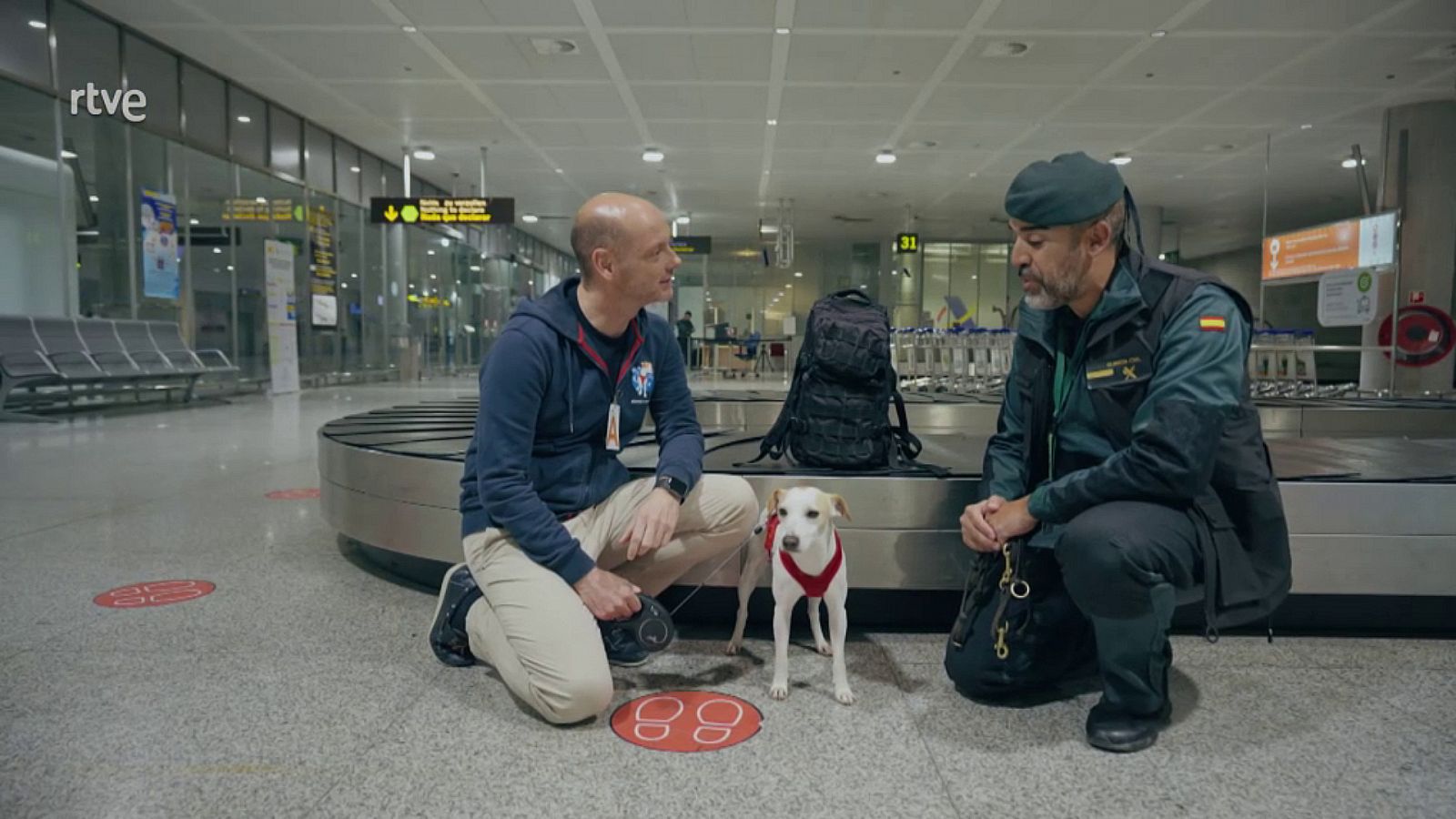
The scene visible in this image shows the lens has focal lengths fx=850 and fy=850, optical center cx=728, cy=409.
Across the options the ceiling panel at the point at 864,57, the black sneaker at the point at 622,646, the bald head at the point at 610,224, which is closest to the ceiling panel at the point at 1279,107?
the ceiling panel at the point at 864,57

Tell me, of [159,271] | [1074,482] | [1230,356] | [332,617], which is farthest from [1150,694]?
[159,271]

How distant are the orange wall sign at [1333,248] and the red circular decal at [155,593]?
13450 millimetres

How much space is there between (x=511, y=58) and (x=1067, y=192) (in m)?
9.13

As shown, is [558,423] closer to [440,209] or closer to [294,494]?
[294,494]

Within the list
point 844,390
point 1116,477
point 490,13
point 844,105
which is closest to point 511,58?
point 490,13

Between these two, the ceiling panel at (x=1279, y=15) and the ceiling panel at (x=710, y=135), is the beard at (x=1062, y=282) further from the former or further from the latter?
the ceiling panel at (x=710, y=135)

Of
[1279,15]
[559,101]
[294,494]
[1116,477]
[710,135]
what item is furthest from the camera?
[710,135]

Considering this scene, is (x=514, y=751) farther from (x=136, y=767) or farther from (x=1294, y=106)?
(x=1294, y=106)

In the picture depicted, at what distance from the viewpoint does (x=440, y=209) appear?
45.9ft

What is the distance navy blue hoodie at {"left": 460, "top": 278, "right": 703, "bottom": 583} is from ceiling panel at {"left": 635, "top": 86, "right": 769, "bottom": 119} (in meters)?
9.10

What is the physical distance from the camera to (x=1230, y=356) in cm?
185


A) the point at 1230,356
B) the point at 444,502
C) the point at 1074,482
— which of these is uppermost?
the point at 1230,356

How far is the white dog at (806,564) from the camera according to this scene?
2.07 metres

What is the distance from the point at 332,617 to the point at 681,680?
1.25 m
